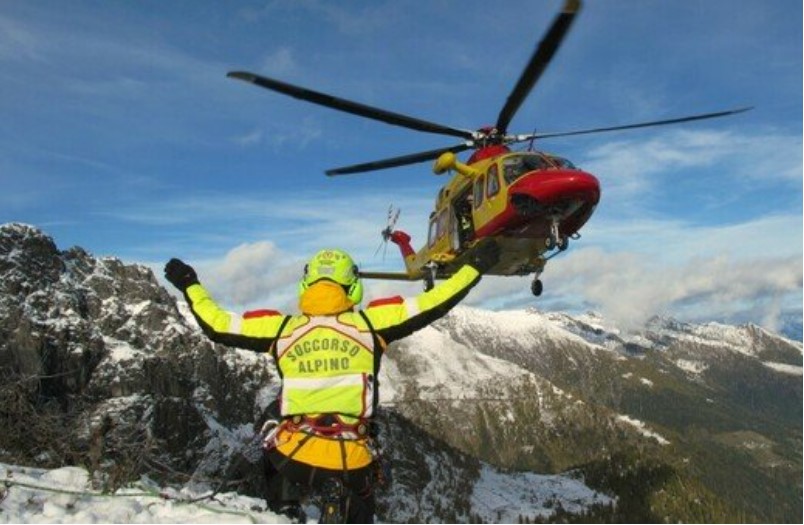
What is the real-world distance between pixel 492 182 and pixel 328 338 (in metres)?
13.2

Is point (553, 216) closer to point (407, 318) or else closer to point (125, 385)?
point (407, 318)

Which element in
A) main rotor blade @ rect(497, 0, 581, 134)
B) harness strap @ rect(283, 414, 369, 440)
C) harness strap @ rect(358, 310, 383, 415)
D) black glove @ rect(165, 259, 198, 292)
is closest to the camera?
harness strap @ rect(283, 414, 369, 440)

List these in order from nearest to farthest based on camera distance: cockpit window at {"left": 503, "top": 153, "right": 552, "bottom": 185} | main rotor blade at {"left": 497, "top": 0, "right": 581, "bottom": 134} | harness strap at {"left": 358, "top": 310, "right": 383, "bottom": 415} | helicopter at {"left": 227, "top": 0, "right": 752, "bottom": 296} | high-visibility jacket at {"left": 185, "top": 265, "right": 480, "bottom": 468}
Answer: high-visibility jacket at {"left": 185, "top": 265, "right": 480, "bottom": 468}
harness strap at {"left": 358, "top": 310, "right": 383, "bottom": 415}
main rotor blade at {"left": 497, "top": 0, "right": 581, "bottom": 134}
helicopter at {"left": 227, "top": 0, "right": 752, "bottom": 296}
cockpit window at {"left": 503, "top": 153, "right": 552, "bottom": 185}

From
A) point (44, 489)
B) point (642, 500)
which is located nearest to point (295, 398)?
point (44, 489)

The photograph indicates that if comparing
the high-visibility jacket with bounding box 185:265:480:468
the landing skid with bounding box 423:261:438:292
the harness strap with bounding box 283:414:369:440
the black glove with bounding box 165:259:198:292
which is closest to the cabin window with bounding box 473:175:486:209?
the landing skid with bounding box 423:261:438:292

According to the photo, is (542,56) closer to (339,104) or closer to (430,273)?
(339,104)

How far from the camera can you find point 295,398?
6562 millimetres

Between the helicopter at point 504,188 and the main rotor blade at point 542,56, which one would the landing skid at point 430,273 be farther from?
the main rotor blade at point 542,56

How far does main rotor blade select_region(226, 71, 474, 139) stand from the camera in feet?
44.6

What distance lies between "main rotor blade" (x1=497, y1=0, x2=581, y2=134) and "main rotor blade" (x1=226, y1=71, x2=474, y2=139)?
2.30 m

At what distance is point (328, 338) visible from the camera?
21.5ft

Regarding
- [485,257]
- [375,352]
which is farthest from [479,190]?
[375,352]

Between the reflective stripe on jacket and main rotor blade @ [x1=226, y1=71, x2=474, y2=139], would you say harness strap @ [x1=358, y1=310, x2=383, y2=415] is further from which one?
main rotor blade @ [x1=226, y1=71, x2=474, y2=139]

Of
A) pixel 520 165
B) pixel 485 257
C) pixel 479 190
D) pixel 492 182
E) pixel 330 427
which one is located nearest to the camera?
pixel 330 427
